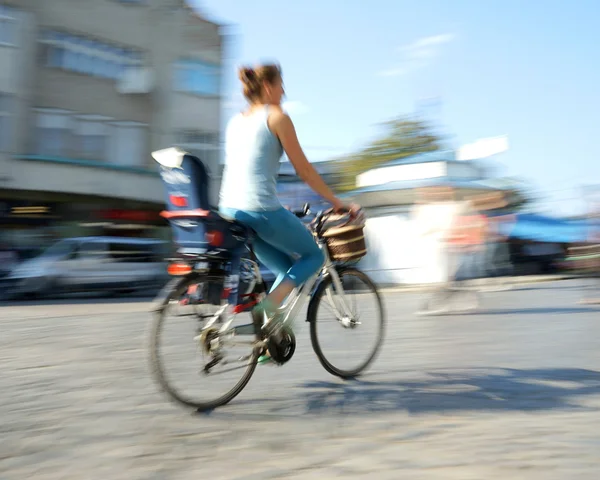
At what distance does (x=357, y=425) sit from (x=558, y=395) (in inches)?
58.0

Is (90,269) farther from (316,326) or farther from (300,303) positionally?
(300,303)

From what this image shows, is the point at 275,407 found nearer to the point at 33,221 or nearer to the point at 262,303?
the point at 262,303

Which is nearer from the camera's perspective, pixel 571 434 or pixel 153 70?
pixel 571 434

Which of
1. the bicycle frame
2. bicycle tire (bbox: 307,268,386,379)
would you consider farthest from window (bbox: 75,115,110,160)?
the bicycle frame

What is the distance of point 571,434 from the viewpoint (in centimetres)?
390

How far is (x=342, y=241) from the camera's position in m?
5.13

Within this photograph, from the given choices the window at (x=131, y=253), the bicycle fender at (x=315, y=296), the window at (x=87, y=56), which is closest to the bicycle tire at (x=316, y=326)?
the bicycle fender at (x=315, y=296)

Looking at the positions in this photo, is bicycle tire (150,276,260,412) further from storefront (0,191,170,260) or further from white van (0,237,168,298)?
storefront (0,191,170,260)

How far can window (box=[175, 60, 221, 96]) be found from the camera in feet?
102

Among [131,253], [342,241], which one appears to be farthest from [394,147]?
[342,241]

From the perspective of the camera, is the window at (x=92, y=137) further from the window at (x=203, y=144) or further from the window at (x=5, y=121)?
the window at (x=203, y=144)

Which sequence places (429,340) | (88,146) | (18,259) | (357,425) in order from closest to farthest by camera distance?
(357,425)
(429,340)
(18,259)
(88,146)

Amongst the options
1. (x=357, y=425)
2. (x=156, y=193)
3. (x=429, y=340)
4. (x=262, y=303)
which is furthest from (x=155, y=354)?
(x=156, y=193)

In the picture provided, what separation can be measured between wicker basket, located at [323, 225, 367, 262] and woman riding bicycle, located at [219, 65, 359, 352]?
1.07 ft
